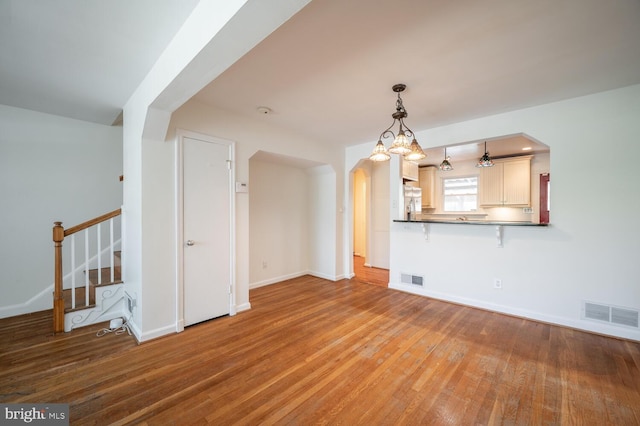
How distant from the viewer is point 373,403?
1700 millimetres

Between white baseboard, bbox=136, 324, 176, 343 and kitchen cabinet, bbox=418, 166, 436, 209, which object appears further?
kitchen cabinet, bbox=418, 166, 436, 209

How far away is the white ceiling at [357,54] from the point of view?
154 centimetres

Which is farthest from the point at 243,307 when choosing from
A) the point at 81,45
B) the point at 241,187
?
the point at 81,45

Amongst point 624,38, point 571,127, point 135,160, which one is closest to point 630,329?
point 571,127

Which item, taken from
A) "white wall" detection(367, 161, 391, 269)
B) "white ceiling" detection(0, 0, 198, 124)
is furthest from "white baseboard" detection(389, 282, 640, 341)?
"white ceiling" detection(0, 0, 198, 124)

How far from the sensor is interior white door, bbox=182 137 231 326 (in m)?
2.81

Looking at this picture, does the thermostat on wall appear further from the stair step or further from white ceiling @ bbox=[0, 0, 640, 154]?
the stair step

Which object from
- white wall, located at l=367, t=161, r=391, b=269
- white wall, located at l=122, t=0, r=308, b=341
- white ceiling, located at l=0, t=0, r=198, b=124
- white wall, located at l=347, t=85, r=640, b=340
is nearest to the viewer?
white ceiling, located at l=0, t=0, r=198, b=124

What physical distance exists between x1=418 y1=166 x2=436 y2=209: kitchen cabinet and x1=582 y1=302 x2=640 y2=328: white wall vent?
152 inches

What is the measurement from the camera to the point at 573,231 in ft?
9.18

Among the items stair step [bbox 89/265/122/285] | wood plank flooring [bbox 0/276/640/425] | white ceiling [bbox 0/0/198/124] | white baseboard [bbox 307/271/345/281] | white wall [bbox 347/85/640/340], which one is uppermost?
white ceiling [bbox 0/0/198/124]

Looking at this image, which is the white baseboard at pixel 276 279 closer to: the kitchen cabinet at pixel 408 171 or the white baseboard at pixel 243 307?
the white baseboard at pixel 243 307

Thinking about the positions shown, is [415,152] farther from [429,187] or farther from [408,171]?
[429,187]

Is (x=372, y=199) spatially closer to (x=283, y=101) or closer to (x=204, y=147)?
(x=283, y=101)
